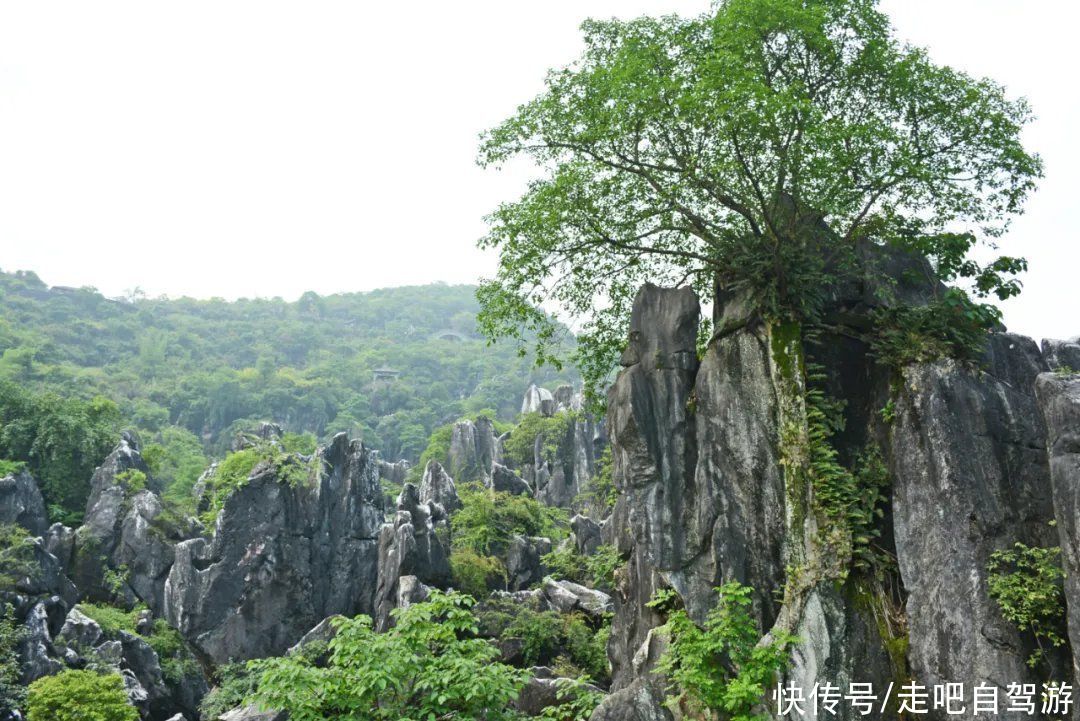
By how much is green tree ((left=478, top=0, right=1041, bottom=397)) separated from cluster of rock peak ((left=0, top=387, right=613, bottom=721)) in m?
10.8

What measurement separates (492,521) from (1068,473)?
19896 mm

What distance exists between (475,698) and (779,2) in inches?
298

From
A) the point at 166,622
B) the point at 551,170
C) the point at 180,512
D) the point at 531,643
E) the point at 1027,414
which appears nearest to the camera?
the point at 1027,414

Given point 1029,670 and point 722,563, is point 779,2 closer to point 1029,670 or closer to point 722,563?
point 722,563

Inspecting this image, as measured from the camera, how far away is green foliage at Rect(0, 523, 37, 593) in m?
17.5

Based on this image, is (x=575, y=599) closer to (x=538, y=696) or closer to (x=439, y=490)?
(x=538, y=696)

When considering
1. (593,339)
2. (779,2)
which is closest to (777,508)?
(593,339)

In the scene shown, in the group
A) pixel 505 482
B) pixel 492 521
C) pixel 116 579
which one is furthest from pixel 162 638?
pixel 505 482

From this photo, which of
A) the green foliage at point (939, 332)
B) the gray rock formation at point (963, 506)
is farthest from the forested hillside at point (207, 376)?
the gray rock formation at point (963, 506)

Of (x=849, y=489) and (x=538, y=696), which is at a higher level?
(x=849, y=489)

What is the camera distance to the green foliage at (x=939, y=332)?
8.80 metres

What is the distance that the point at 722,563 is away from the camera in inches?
365

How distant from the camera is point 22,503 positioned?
74.3 feet

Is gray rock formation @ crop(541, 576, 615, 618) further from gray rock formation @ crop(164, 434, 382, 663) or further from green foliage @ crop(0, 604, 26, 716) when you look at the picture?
green foliage @ crop(0, 604, 26, 716)
